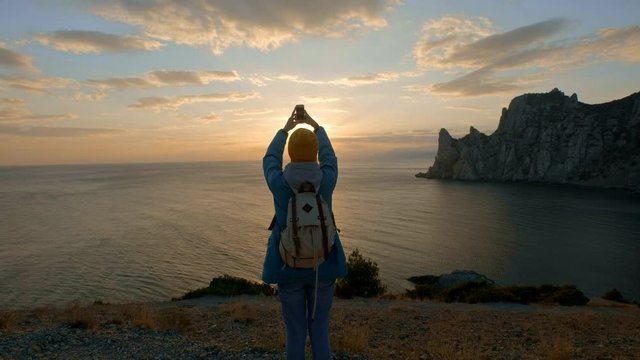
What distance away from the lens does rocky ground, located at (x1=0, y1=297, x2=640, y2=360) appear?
27.9ft

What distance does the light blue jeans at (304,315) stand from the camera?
3.79 meters

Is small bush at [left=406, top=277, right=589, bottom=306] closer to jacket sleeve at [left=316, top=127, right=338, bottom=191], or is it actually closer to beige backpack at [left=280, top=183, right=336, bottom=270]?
jacket sleeve at [left=316, top=127, right=338, bottom=191]

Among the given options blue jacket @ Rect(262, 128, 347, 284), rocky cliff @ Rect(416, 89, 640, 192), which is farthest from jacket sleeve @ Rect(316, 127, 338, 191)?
rocky cliff @ Rect(416, 89, 640, 192)

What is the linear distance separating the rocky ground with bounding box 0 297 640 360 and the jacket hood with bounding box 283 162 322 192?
5.17 meters

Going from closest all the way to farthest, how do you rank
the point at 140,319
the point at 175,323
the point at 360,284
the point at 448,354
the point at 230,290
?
the point at 448,354, the point at 175,323, the point at 140,319, the point at 360,284, the point at 230,290

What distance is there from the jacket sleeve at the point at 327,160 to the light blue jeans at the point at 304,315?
938 millimetres

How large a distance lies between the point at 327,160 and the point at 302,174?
0.55m

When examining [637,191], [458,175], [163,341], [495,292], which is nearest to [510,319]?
[495,292]

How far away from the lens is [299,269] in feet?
12.0

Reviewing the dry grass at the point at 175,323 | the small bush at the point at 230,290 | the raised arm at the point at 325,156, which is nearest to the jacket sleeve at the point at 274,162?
the raised arm at the point at 325,156

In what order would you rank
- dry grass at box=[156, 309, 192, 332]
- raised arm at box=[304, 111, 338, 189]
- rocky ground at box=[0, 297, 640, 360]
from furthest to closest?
dry grass at box=[156, 309, 192, 332], rocky ground at box=[0, 297, 640, 360], raised arm at box=[304, 111, 338, 189]

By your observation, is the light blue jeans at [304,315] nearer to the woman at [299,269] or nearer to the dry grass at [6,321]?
the woman at [299,269]

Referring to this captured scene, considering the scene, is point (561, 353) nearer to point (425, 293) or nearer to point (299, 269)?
point (299, 269)

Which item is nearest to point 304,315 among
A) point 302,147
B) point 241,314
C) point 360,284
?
point 302,147
